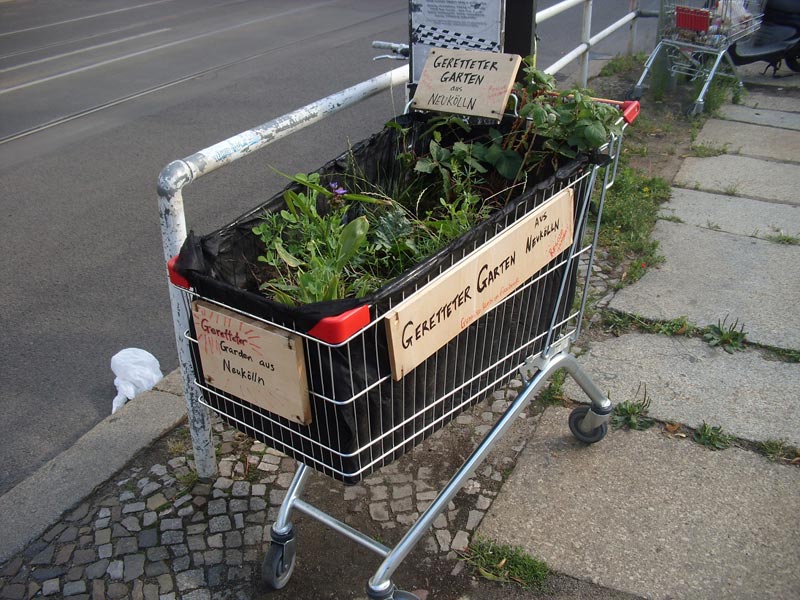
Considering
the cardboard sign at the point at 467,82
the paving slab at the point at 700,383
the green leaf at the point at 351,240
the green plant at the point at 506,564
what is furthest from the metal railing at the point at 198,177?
the paving slab at the point at 700,383

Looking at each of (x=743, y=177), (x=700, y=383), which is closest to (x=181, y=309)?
(x=700, y=383)

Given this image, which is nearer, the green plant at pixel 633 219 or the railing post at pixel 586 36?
the green plant at pixel 633 219

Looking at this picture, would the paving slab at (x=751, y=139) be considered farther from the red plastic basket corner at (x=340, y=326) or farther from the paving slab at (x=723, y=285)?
the red plastic basket corner at (x=340, y=326)

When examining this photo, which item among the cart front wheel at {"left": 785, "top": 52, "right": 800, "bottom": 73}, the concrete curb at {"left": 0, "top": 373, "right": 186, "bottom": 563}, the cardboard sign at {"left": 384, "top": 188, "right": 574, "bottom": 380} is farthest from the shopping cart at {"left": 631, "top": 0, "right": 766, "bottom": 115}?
the concrete curb at {"left": 0, "top": 373, "right": 186, "bottom": 563}

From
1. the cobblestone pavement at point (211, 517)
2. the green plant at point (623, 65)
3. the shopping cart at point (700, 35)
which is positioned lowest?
the cobblestone pavement at point (211, 517)

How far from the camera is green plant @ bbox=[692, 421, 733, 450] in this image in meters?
3.04

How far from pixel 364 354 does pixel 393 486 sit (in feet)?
3.81

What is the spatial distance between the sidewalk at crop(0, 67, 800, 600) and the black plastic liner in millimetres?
604

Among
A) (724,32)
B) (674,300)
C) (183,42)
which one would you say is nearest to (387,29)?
(183,42)

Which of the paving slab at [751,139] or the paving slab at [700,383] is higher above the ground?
the paving slab at [751,139]

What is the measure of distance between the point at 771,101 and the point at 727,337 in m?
4.52

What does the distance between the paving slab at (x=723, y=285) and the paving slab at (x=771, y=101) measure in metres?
2.90

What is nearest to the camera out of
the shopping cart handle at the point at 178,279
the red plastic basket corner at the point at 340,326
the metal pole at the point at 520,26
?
the red plastic basket corner at the point at 340,326

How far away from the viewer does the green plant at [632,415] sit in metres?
3.17
